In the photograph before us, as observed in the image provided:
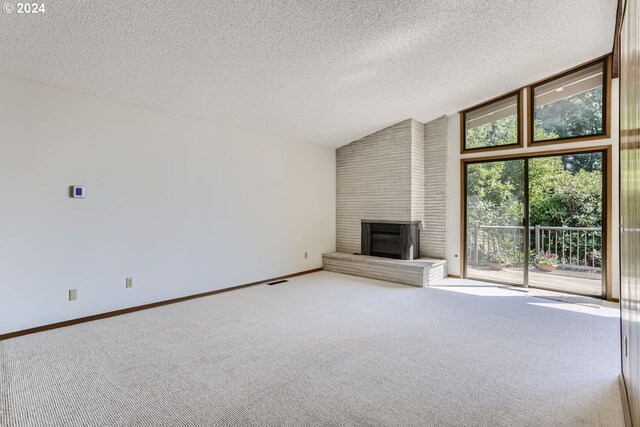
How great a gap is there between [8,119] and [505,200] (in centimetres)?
627

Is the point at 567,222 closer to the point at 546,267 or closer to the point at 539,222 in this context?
the point at 539,222

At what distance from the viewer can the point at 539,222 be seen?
485 centimetres

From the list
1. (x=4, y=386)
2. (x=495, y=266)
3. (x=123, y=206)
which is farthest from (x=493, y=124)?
(x=4, y=386)

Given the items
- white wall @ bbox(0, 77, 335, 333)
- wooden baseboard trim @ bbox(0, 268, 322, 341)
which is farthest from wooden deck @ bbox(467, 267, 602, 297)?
wooden baseboard trim @ bbox(0, 268, 322, 341)

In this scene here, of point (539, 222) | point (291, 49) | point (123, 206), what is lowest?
point (539, 222)

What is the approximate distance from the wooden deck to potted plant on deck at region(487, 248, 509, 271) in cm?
7

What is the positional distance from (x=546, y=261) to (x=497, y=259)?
2.14 feet

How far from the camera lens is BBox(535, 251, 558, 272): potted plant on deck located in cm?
484

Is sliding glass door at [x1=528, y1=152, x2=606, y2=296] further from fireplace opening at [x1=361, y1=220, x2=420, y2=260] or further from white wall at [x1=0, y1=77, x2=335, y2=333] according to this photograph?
white wall at [x1=0, y1=77, x2=335, y2=333]

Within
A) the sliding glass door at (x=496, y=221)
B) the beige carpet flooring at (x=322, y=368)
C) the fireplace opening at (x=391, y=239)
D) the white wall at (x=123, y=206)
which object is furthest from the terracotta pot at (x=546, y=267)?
the white wall at (x=123, y=206)

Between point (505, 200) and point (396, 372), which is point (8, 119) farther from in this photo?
point (505, 200)

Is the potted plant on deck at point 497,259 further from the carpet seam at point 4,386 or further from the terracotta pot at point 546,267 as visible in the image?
the carpet seam at point 4,386

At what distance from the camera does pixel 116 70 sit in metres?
3.13

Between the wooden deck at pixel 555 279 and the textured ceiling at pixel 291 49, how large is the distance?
287 centimetres
